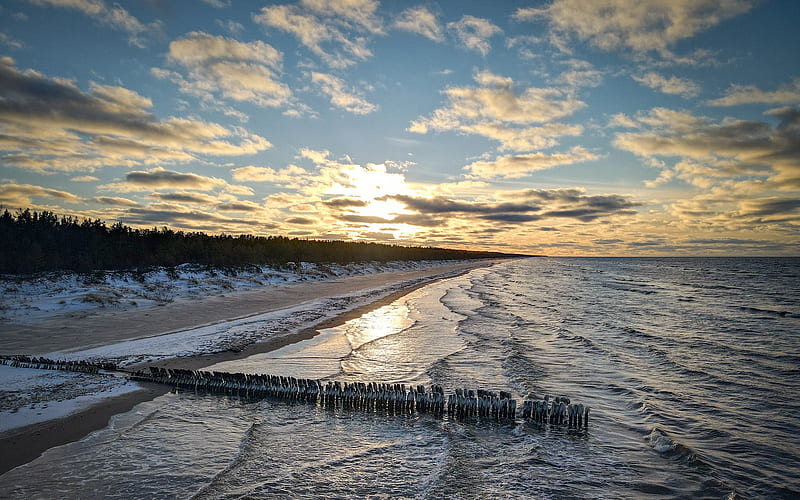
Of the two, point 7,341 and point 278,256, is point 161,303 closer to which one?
point 7,341

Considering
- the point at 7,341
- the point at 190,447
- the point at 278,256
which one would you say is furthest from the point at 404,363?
the point at 278,256

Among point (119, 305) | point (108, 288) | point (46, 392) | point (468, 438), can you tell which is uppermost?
point (108, 288)

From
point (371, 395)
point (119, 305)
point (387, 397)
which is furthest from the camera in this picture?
point (119, 305)

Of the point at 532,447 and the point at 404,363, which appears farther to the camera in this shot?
the point at 404,363

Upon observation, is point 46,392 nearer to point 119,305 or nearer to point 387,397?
point 387,397

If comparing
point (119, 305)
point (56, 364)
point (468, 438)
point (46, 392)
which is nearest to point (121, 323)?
point (119, 305)

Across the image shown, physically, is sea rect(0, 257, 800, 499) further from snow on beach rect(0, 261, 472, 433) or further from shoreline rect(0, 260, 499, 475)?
snow on beach rect(0, 261, 472, 433)
